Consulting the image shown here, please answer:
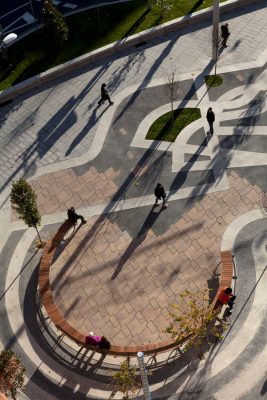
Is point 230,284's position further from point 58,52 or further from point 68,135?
point 58,52

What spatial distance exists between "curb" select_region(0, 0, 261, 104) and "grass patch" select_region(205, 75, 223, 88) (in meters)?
5.14

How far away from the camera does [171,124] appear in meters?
24.7

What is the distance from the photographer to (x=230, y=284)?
18.4 meters

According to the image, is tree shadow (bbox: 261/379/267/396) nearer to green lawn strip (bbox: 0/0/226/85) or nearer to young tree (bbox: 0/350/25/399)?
young tree (bbox: 0/350/25/399)

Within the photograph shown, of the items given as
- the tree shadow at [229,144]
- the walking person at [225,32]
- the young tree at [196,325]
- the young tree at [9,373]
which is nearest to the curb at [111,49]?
the walking person at [225,32]

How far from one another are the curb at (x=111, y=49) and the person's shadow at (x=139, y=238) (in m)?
11.2

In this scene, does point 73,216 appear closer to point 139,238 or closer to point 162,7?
point 139,238

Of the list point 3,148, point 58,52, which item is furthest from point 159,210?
point 58,52

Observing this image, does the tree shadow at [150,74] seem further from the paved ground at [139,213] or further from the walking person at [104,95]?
the walking person at [104,95]

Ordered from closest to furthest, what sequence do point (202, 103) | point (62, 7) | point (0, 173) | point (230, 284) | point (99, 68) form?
1. point (230, 284)
2. point (0, 173)
3. point (202, 103)
4. point (99, 68)
5. point (62, 7)

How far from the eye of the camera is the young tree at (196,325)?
16.4 m

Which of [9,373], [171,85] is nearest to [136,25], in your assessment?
[171,85]

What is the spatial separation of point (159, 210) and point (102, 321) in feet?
18.7

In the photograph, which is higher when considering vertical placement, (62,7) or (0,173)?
(62,7)
